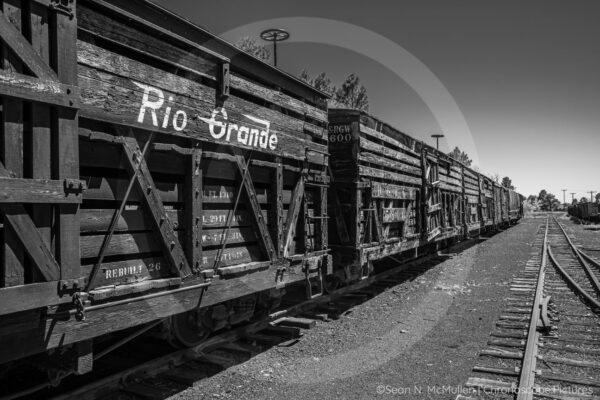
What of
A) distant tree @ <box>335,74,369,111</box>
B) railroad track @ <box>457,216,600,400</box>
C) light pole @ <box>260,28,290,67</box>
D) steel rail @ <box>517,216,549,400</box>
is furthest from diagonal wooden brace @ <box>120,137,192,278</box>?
distant tree @ <box>335,74,369,111</box>

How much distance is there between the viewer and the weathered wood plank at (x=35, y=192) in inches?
106

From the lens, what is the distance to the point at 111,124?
3543 mm

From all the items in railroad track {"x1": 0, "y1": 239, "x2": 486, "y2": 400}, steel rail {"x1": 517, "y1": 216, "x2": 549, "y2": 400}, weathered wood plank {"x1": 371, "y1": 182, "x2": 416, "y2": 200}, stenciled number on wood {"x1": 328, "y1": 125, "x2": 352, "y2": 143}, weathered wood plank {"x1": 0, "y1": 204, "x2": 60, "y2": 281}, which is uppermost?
stenciled number on wood {"x1": 328, "y1": 125, "x2": 352, "y2": 143}

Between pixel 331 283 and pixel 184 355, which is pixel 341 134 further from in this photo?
pixel 184 355

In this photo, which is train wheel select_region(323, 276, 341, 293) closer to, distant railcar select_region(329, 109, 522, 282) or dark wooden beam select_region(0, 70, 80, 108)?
distant railcar select_region(329, 109, 522, 282)

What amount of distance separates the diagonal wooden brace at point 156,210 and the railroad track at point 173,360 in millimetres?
1173

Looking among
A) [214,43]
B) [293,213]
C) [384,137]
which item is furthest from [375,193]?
[214,43]

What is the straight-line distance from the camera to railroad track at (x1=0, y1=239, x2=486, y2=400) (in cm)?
412

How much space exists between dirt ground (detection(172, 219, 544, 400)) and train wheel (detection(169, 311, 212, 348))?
521mm

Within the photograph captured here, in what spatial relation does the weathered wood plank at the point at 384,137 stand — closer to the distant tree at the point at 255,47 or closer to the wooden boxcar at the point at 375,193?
the wooden boxcar at the point at 375,193

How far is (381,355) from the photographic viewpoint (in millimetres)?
5617

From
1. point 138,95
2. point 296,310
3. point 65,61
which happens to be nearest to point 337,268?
point 296,310

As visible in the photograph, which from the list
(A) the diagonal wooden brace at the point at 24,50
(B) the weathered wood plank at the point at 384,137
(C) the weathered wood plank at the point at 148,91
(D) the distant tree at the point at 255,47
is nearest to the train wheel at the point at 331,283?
(B) the weathered wood plank at the point at 384,137

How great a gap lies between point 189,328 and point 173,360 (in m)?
0.38
